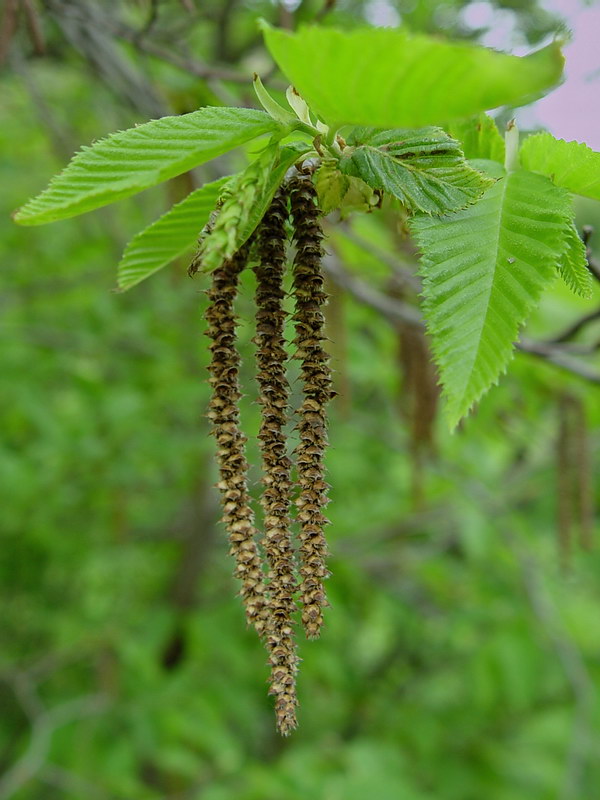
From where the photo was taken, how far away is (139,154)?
30.6 inches

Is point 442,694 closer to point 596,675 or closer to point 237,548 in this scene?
point 596,675

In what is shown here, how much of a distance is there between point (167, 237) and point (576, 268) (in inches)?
19.4

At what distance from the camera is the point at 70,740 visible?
386 centimetres

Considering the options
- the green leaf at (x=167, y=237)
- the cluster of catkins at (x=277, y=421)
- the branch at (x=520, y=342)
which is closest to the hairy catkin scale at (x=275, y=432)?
the cluster of catkins at (x=277, y=421)

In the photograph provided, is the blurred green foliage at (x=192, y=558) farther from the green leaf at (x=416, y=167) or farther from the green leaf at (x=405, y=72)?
the green leaf at (x=405, y=72)

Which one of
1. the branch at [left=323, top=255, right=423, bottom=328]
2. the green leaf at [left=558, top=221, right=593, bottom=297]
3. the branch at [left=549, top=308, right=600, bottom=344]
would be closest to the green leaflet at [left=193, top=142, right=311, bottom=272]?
the green leaf at [left=558, top=221, right=593, bottom=297]

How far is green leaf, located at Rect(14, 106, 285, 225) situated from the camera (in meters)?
0.76

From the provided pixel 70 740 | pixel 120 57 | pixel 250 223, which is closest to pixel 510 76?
pixel 250 223

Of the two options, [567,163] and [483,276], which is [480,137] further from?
[483,276]

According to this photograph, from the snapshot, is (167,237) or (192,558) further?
(192,558)

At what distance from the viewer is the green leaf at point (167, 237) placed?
3.05 feet

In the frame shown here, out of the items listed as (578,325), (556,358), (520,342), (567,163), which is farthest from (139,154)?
(556,358)

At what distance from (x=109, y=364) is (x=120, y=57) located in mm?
2083

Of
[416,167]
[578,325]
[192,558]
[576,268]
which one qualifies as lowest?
[192,558]
